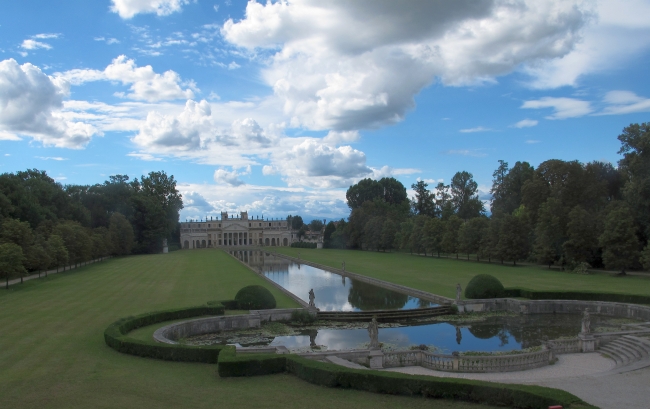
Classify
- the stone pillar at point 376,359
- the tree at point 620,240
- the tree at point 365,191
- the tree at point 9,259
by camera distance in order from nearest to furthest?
the stone pillar at point 376,359 < the tree at point 9,259 < the tree at point 620,240 < the tree at point 365,191

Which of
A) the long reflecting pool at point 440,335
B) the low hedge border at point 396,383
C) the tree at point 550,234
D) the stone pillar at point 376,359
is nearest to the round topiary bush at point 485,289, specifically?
the long reflecting pool at point 440,335

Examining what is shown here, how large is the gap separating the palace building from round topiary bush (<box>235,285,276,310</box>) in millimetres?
110760

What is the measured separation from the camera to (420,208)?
95.4 m

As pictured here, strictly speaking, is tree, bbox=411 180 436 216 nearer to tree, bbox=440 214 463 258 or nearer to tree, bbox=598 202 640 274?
tree, bbox=440 214 463 258

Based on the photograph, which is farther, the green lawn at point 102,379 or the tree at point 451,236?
the tree at point 451,236

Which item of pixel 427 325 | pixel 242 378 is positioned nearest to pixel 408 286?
pixel 427 325

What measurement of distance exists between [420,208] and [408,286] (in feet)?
209

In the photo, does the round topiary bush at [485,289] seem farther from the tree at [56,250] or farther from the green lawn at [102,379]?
the tree at [56,250]

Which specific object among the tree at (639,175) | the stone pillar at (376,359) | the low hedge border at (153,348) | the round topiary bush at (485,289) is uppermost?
the tree at (639,175)

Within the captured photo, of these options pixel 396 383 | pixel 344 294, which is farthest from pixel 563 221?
pixel 396 383

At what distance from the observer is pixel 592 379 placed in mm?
12805

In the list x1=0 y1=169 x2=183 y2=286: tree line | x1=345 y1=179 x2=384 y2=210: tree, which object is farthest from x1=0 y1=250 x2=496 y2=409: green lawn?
x1=345 y1=179 x2=384 y2=210: tree

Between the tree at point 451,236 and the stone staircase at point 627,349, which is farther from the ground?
the tree at point 451,236

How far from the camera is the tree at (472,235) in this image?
55.7 m
